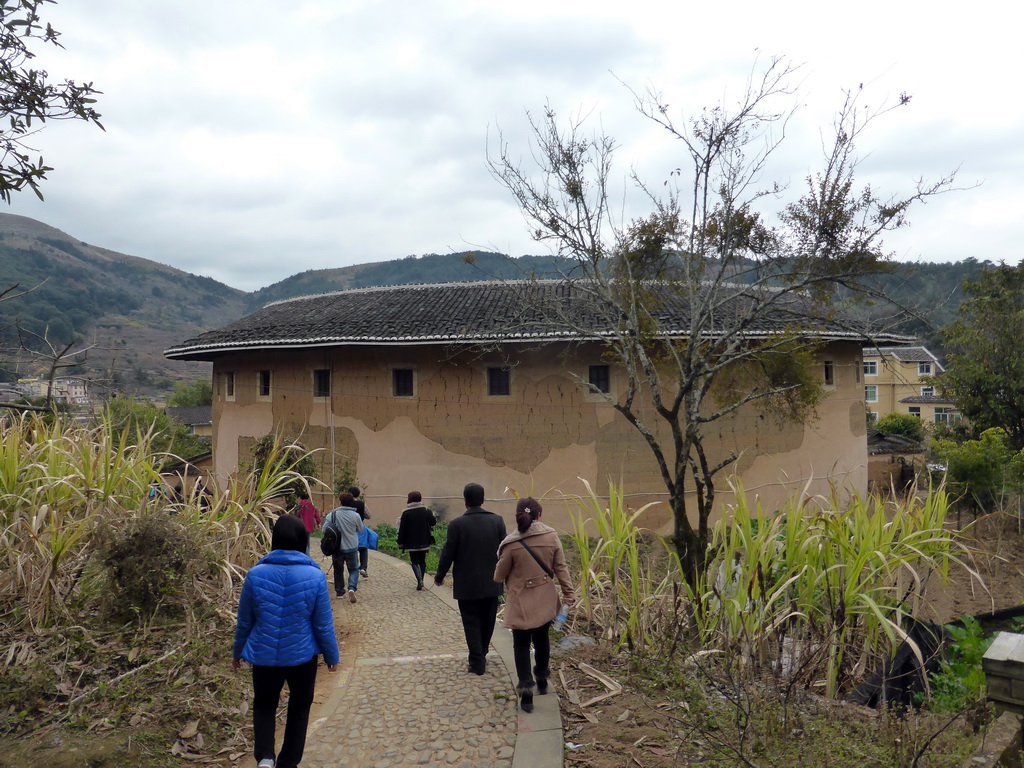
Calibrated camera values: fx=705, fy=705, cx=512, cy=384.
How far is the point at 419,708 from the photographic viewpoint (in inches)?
180

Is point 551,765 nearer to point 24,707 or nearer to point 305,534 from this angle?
point 305,534

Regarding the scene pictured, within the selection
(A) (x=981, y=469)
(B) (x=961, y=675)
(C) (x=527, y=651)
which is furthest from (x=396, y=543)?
(A) (x=981, y=469)

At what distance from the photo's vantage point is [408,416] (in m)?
14.4

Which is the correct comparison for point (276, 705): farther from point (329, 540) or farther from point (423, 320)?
point (423, 320)

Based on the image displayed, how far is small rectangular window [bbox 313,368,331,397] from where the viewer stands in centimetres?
1491

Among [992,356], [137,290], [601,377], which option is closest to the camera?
[601,377]

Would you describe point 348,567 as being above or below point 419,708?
above

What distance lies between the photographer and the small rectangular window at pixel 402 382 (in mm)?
14430

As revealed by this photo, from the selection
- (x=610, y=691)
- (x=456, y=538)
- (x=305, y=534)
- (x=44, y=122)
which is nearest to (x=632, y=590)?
(x=610, y=691)

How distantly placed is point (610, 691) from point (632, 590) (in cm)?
94

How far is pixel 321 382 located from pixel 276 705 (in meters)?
11.9

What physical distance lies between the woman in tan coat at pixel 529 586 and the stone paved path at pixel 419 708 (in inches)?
9.1

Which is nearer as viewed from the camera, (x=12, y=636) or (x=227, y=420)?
(x=12, y=636)

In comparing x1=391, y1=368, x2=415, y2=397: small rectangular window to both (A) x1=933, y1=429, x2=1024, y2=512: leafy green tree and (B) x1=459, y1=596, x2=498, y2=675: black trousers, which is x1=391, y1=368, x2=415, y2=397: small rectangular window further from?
Answer: (A) x1=933, y1=429, x2=1024, y2=512: leafy green tree
